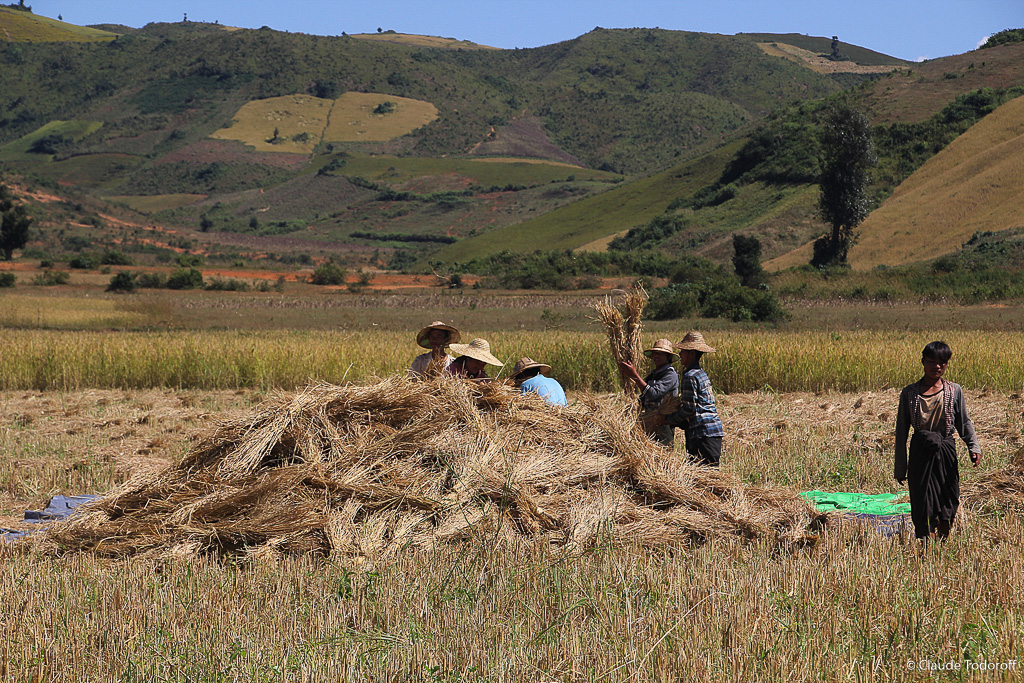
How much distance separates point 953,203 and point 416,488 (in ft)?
165

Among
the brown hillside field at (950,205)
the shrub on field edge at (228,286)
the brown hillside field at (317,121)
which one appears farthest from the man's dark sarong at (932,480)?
the brown hillside field at (317,121)

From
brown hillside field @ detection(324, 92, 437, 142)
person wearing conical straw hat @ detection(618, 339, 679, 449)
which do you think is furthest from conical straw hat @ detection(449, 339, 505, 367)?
brown hillside field @ detection(324, 92, 437, 142)

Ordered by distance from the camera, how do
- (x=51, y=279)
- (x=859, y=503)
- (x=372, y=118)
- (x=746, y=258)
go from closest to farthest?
(x=859, y=503) < (x=51, y=279) < (x=746, y=258) < (x=372, y=118)

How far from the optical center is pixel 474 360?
8.34 metres

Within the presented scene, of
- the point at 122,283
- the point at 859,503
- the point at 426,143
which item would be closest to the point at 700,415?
the point at 859,503

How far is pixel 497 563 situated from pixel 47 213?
240ft

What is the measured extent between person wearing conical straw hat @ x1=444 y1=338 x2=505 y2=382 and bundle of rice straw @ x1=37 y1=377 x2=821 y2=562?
3.41ft

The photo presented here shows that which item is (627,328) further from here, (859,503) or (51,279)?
(51,279)

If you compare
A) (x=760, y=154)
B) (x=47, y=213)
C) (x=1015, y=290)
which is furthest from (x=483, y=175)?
(x=1015, y=290)

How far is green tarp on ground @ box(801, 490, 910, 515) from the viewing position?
6855 mm

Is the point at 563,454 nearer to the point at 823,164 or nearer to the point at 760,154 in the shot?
the point at 823,164

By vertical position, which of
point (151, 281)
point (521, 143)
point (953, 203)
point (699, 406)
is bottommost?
point (151, 281)

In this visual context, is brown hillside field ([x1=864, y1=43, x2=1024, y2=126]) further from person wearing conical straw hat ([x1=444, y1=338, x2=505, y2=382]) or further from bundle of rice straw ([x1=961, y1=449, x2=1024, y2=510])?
person wearing conical straw hat ([x1=444, y1=338, x2=505, y2=382])

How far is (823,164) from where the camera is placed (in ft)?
211
